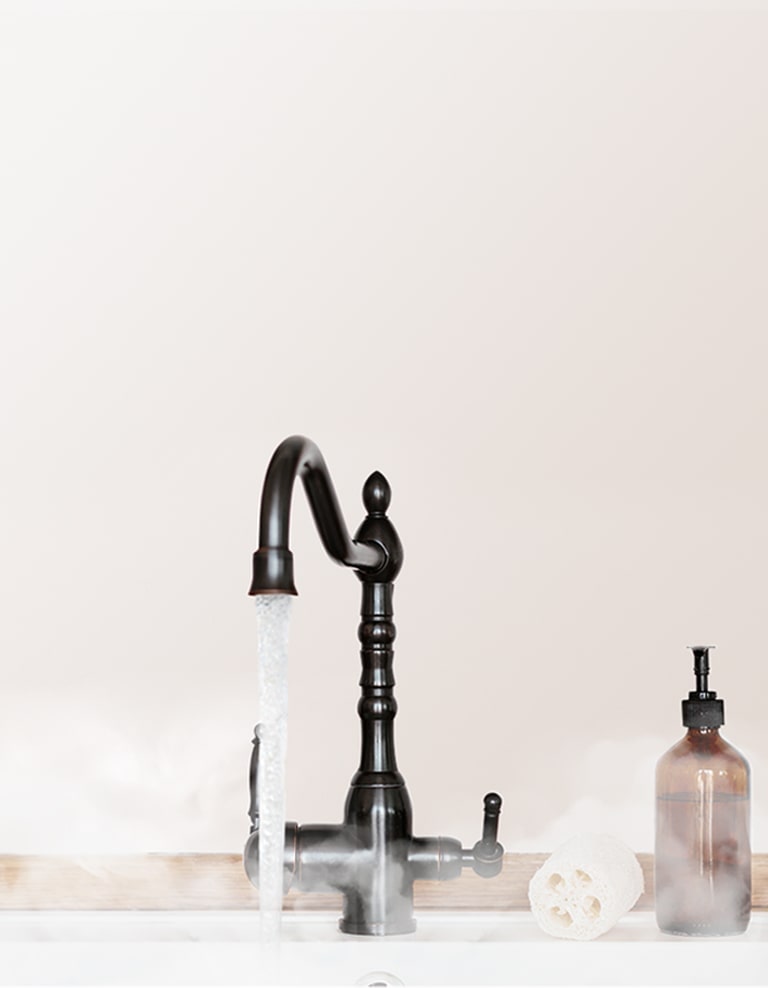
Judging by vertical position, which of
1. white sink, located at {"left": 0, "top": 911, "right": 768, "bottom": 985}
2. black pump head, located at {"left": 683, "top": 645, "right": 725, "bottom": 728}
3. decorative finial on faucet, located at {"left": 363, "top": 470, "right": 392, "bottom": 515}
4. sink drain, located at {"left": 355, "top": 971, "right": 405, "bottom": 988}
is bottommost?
sink drain, located at {"left": 355, "top": 971, "right": 405, "bottom": 988}

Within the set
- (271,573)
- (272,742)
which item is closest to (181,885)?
(272,742)

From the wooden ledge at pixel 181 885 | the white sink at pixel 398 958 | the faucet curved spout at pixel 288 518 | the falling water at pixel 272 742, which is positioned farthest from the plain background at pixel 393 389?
the falling water at pixel 272 742

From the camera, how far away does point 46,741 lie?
4.17 ft

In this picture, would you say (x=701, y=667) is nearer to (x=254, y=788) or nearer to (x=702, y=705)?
(x=702, y=705)

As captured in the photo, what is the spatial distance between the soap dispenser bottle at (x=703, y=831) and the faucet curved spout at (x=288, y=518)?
0.32 metres

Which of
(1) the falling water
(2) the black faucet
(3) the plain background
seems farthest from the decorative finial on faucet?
(1) the falling water

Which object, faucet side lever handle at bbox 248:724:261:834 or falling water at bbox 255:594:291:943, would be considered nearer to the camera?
falling water at bbox 255:594:291:943

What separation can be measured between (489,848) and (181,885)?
1.09 feet

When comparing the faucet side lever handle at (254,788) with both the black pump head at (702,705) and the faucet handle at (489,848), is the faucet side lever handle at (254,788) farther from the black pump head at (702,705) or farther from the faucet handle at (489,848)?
the black pump head at (702,705)

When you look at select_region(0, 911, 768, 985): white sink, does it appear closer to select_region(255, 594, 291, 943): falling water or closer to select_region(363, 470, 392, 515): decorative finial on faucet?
select_region(255, 594, 291, 943): falling water

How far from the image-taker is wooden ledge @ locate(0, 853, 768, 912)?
119cm

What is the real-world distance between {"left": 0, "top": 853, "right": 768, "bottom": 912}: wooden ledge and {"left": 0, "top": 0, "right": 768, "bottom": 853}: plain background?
4 cm

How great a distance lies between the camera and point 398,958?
1045mm

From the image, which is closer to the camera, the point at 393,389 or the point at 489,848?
the point at 489,848
